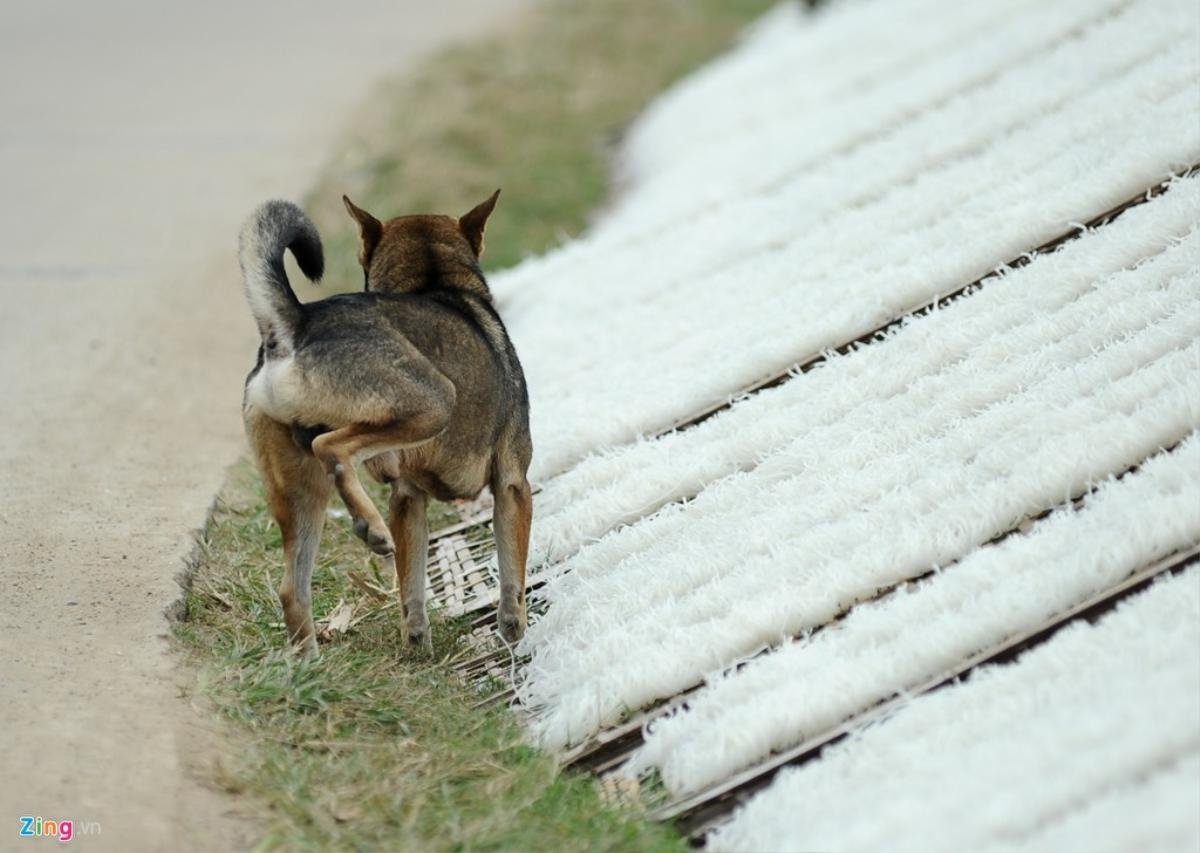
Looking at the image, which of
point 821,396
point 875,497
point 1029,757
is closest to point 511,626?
point 875,497

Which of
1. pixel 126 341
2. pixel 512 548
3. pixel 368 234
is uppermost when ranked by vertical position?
pixel 126 341

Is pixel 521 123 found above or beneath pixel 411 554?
above

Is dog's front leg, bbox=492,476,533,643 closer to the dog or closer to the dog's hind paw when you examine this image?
the dog

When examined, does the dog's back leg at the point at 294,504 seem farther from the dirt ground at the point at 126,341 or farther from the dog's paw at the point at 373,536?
the dirt ground at the point at 126,341

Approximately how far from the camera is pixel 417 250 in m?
4.68

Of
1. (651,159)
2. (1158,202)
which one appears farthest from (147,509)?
(651,159)

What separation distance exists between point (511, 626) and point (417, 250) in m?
1.23

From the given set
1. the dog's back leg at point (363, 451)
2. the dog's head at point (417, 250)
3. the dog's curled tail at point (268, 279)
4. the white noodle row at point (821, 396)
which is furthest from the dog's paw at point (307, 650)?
the dog's head at point (417, 250)

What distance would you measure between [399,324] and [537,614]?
41.1 inches

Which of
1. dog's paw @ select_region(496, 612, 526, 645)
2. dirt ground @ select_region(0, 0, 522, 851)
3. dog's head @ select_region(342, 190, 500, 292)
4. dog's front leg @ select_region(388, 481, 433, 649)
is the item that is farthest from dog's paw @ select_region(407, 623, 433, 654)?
dog's head @ select_region(342, 190, 500, 292)

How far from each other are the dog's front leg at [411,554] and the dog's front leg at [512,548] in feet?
0.76

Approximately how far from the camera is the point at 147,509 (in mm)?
5109

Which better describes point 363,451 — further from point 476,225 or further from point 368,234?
point 476,225

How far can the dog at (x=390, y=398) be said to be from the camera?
3.87m
